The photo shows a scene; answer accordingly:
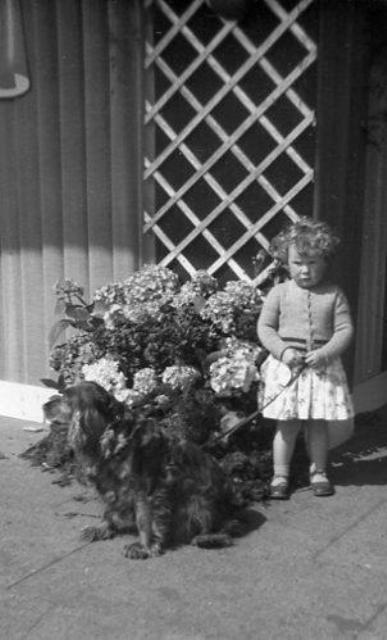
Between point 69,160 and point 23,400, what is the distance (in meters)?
1.57

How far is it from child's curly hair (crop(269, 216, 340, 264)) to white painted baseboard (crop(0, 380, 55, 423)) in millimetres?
1964

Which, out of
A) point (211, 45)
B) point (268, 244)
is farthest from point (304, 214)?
point (211, 45)

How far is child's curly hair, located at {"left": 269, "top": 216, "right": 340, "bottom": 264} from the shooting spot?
4051 millimetres

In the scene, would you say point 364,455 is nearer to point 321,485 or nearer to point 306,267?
point 321,485

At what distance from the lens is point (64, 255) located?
5.27 meters

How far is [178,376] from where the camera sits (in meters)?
4.25

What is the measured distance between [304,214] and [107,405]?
5.63ft

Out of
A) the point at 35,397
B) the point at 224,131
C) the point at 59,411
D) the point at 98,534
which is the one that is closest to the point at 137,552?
the point at 98,534

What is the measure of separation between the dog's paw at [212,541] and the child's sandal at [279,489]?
563 millimetres

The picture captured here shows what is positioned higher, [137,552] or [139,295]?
[139,295]

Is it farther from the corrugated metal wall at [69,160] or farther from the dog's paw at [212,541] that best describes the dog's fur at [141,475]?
the corrugated metal wall at [69,160]

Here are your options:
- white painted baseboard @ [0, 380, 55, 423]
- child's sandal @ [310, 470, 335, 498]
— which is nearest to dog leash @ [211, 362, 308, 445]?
child's sandal @ [310, 470, 335, 498]

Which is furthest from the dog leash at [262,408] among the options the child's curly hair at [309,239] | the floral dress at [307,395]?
the child's curly hair at [309,239]

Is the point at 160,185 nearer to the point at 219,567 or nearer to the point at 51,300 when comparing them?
the point at 51,300
